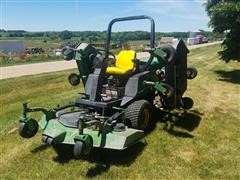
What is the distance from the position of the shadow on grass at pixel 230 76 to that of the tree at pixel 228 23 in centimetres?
89

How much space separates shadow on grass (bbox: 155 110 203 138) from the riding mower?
305 millimetres

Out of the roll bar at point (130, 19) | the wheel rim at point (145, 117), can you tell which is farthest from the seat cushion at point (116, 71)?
the wheel rim at point (145, 117)

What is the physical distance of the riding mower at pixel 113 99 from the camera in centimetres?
607

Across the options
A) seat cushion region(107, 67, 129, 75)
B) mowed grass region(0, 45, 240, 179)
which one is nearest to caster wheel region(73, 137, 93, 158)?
mowed grass region(0, 45, 240, 179)

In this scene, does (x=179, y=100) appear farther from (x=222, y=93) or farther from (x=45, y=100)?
(x=45, y=100)

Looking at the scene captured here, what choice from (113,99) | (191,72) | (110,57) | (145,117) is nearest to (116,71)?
(113,99)

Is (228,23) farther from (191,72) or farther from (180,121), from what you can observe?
(180,121)

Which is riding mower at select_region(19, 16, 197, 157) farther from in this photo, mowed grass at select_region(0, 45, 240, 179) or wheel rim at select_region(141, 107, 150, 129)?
mowed grass at select_region(0, 45, 240, 179)

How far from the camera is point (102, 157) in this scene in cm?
640

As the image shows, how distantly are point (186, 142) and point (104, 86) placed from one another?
2127mm

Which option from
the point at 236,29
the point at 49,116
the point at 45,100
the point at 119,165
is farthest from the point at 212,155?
the point at 236,29

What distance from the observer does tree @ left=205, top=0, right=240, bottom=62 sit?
14.3m

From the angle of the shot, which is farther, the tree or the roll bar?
the tree

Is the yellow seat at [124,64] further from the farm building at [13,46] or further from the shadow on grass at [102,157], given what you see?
the farm building at [13,46]
